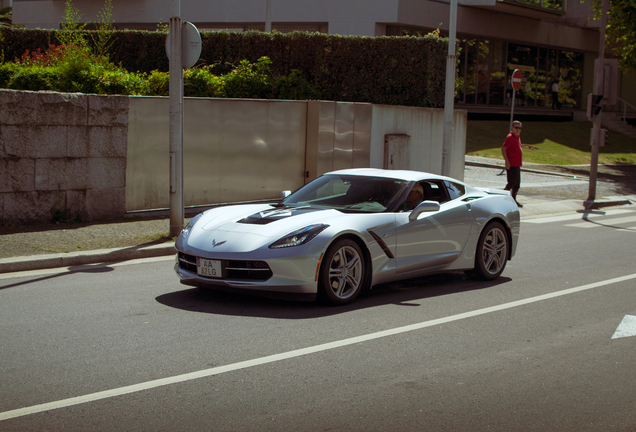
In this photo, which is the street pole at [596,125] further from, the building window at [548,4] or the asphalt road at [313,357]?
the building window at [548,4]

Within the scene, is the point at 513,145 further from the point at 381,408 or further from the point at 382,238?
the point at 381,408

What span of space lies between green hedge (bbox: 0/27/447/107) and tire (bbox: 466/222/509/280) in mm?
10454

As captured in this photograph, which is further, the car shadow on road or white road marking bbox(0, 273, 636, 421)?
the car shadow on road

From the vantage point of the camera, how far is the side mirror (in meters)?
7.55

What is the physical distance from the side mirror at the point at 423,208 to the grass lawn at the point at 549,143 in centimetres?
2082

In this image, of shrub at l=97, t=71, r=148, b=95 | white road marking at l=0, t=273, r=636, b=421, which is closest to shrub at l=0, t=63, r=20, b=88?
shrub at l=97, t=71, r=148, b=95

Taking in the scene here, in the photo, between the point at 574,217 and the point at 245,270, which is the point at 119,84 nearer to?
the point at 245,270

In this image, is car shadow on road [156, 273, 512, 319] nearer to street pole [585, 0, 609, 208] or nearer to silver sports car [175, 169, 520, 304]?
silver sports car [175, 169, 520, 304]

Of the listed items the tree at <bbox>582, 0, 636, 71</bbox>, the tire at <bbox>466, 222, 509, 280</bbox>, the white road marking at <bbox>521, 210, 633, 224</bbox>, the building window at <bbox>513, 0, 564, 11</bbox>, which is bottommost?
the white road marking at <bbox>521, 210, 633, 224</bbox>

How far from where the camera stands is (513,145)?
53.8 feet

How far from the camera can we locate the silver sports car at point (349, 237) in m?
6.64

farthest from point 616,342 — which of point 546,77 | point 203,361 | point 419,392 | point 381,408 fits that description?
point 546,77

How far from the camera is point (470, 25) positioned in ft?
114

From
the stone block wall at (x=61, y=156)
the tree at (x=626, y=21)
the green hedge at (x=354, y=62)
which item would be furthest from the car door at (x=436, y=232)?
the tree at (x=626, y=21)
